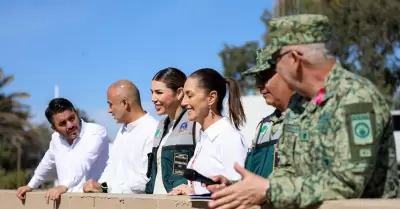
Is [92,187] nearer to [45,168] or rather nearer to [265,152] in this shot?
[45,168]

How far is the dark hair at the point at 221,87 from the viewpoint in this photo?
483cm

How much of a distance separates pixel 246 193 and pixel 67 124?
12.8 ft

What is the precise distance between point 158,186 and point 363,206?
2990 mm

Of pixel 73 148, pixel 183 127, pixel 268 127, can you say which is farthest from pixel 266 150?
pixel 73 148

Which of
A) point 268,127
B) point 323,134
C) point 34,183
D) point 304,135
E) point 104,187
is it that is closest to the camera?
point 323,134

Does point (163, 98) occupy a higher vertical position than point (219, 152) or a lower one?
higher

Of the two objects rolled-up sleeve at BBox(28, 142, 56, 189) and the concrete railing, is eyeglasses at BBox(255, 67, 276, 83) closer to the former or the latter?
the concrete railing

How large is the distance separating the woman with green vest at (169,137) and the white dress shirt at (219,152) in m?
→ 0.45

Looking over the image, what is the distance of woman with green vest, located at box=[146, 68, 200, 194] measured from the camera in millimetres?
5133

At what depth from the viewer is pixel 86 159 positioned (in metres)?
6.24

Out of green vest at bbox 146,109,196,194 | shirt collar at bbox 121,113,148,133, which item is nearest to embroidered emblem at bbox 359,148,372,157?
green vest at bbox 146,109,196,194

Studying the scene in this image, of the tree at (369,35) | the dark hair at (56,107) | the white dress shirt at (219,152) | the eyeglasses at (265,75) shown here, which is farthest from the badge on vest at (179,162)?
the tree at (369,35)

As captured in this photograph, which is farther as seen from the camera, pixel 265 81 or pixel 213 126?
pixel 213 126

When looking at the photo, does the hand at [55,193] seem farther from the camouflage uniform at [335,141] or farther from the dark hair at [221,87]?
the camouflage uniform at [335,141]
